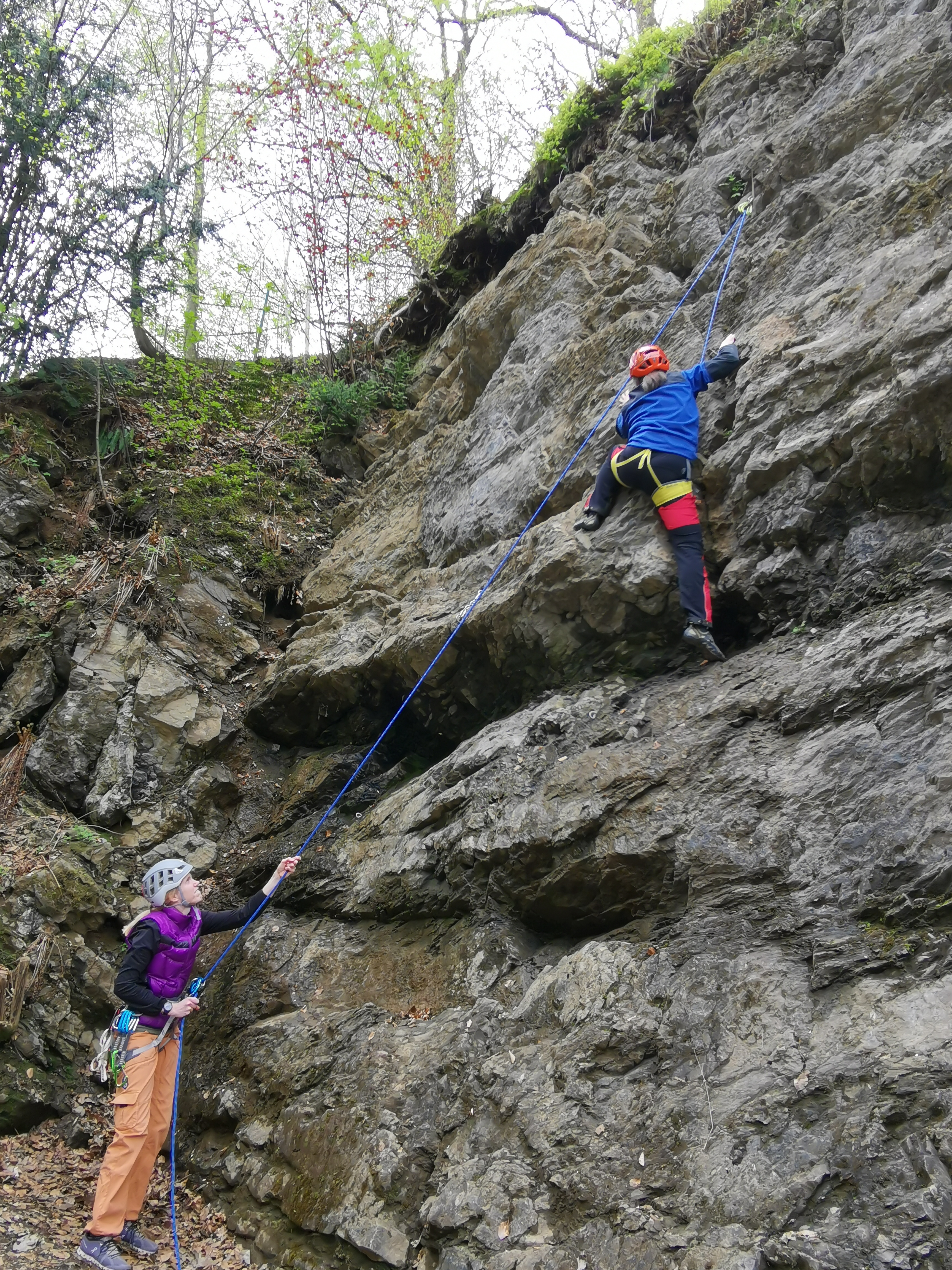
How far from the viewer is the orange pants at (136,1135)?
4129 mm

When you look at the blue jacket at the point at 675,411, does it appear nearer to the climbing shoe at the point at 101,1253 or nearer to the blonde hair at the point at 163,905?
the blonde hair at the point at 163,905

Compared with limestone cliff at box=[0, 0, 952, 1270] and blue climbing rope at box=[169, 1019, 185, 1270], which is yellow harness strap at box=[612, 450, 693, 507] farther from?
blue climbing rope at box=[169, 1019, 185, 1270]

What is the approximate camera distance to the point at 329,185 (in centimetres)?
1434

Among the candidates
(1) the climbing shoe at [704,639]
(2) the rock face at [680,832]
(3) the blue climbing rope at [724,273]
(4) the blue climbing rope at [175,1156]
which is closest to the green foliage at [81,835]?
(2) the rock face at [680,832]

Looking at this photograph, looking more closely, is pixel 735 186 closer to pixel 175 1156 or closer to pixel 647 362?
pixel 647 362

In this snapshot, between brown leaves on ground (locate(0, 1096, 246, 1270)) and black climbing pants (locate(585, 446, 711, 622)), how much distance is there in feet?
14.5

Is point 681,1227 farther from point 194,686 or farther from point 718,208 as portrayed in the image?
point 718,208

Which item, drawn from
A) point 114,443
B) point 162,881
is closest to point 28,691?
point 162,881

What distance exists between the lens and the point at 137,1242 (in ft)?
13.8

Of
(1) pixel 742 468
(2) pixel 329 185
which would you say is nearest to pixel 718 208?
(1) pixel 742 468

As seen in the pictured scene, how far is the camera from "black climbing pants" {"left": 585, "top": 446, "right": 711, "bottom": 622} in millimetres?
4938

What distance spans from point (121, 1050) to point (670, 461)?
483 centimetres

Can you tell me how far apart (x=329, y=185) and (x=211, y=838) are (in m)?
12.2

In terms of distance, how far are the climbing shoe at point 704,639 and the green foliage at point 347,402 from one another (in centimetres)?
827
